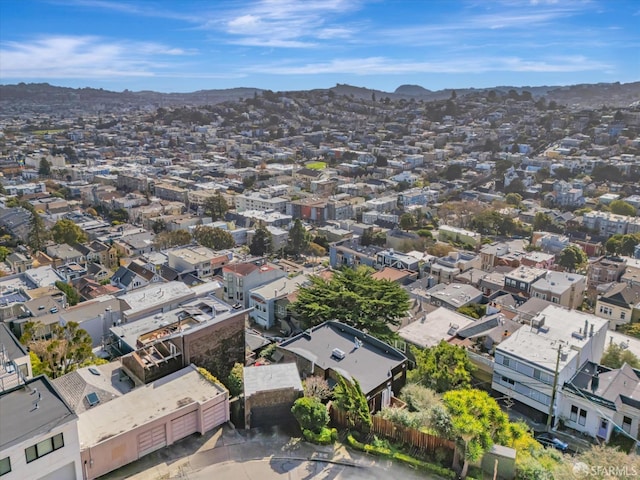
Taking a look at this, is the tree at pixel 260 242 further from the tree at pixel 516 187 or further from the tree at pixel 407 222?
the tree at pixel 516 187

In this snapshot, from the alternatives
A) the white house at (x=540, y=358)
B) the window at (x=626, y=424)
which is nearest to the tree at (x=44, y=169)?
the white house at (x=540, y=358)

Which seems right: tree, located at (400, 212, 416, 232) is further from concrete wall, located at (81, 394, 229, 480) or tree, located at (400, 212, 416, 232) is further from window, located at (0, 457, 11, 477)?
window, located at (0, 457, 11, 477)

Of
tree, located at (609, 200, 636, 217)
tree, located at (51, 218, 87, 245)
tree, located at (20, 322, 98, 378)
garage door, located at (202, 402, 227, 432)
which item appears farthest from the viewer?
tree, located at (609, 200, 636, 217)

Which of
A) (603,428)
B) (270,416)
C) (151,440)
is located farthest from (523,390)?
(151,440)

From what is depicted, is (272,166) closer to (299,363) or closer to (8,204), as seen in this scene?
(8,204)

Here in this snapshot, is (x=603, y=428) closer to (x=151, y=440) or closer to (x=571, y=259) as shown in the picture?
(x=151, y=440)

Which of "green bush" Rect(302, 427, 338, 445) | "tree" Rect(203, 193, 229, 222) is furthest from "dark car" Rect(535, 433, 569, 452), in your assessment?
"tree" Rect(203, 193, 229, 222)

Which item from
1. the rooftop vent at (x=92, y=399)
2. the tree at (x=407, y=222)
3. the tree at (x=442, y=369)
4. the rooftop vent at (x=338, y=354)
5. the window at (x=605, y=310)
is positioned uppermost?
the rooftop vent at (x=92, y=399)
